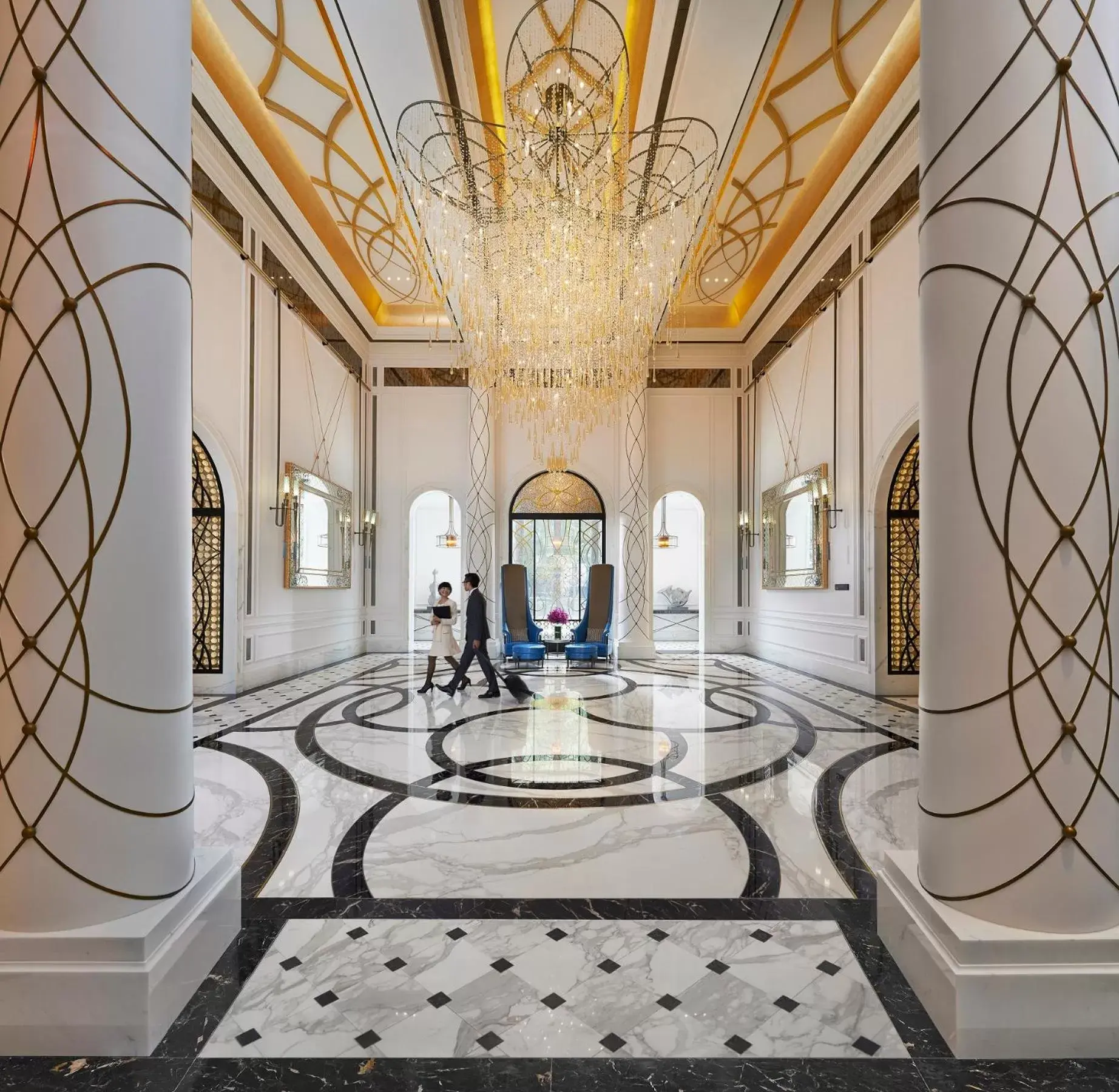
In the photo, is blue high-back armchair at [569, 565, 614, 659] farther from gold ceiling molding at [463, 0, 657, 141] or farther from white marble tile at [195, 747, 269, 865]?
white marble tile at [195, 747, 269, 865]

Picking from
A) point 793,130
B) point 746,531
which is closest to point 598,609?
point 746,531

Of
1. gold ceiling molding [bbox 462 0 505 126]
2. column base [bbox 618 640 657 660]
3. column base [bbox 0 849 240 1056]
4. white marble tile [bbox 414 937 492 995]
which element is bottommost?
column base [bbox 618 640 657 660]

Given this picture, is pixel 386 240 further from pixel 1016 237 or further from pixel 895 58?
pixel 1016 237

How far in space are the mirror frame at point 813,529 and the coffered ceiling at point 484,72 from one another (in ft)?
10.7

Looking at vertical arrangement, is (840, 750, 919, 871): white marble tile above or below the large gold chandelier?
below

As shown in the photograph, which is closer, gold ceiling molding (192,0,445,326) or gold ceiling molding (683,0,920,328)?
gold ceiling molding (683,0,920,328)

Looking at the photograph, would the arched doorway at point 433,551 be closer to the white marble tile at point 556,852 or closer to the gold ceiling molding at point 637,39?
the gold ceiling molding at point 637,39

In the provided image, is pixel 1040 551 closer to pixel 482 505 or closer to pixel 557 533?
pixel 482 505

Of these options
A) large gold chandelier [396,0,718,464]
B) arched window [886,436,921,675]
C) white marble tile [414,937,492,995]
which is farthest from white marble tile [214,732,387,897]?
arched window [886,436,921,675]

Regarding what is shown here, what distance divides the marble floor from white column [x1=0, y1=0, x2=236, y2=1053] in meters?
0.34

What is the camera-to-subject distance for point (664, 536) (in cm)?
1558

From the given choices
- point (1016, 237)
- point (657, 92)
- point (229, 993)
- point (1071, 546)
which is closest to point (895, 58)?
point (657, 92)

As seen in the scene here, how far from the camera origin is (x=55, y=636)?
163 cm

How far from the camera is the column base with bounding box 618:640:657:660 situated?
10516 millimetres
